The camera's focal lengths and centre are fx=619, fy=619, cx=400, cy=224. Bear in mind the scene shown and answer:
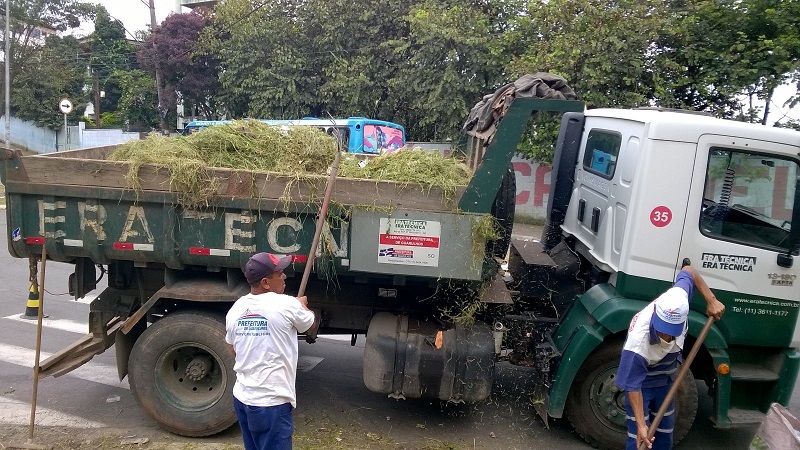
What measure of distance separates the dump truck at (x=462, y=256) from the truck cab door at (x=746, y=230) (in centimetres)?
1

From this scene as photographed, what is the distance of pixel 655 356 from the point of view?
377 cm

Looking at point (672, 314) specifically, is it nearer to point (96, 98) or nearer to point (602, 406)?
point (602, 406)

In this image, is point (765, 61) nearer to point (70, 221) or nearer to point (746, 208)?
point (746, 208)

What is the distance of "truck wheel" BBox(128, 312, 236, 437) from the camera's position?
15.6 ft

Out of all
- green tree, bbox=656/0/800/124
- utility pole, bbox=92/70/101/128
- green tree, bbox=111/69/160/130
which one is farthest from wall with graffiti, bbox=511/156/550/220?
utility pole, bbox=92/70/101/128

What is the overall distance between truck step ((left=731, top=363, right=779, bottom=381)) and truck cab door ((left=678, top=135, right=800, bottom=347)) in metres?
0.31

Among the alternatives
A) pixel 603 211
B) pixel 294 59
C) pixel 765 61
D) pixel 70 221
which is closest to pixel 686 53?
pixel 765 61

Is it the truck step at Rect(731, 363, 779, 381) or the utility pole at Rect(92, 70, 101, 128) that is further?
the utility pole at Rect(92, 70, 101, 128)

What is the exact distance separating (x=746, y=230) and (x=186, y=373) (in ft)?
14.5

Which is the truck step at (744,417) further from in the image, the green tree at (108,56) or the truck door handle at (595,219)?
the green tree at (108,56)

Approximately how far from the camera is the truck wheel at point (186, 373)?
475 centimetres

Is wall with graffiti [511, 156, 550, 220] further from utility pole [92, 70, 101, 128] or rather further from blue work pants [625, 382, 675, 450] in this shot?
utility pole [92, 70, 101, 128]

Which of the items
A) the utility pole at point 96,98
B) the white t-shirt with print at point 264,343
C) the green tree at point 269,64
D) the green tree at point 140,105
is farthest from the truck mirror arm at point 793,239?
the utility pole at point 96,98

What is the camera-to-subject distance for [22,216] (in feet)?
15.1
